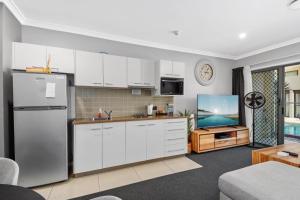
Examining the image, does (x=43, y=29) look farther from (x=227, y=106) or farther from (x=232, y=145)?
(x=232, y=145)

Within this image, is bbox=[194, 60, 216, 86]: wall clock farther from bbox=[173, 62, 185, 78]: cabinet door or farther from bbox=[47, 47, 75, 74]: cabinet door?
bbox=[47, 47, 75, 74]: cabinet door

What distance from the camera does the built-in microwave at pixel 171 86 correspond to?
3.22m

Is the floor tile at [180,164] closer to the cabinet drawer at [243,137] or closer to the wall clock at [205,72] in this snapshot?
the cabinet drawer at [243,137]

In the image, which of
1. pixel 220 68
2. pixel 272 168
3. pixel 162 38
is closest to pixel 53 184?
pixel 272 168

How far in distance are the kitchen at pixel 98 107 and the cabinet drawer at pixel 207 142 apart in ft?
1.42

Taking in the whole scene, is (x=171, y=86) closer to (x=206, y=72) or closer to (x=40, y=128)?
(x=206, y=72)

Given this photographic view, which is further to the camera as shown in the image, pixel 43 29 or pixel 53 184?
pixel 43 29

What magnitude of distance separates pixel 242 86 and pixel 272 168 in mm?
2968

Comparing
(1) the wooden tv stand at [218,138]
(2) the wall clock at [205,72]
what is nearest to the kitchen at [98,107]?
(1) the wooden tv stand at [218,138]

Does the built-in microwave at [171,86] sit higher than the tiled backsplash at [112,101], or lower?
higher

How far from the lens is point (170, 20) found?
2.53 m

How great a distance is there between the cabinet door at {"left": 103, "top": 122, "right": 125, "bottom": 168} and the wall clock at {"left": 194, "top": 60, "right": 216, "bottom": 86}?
248 cm

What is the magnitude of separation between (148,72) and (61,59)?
1.57 m

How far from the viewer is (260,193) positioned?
51.7 inches
